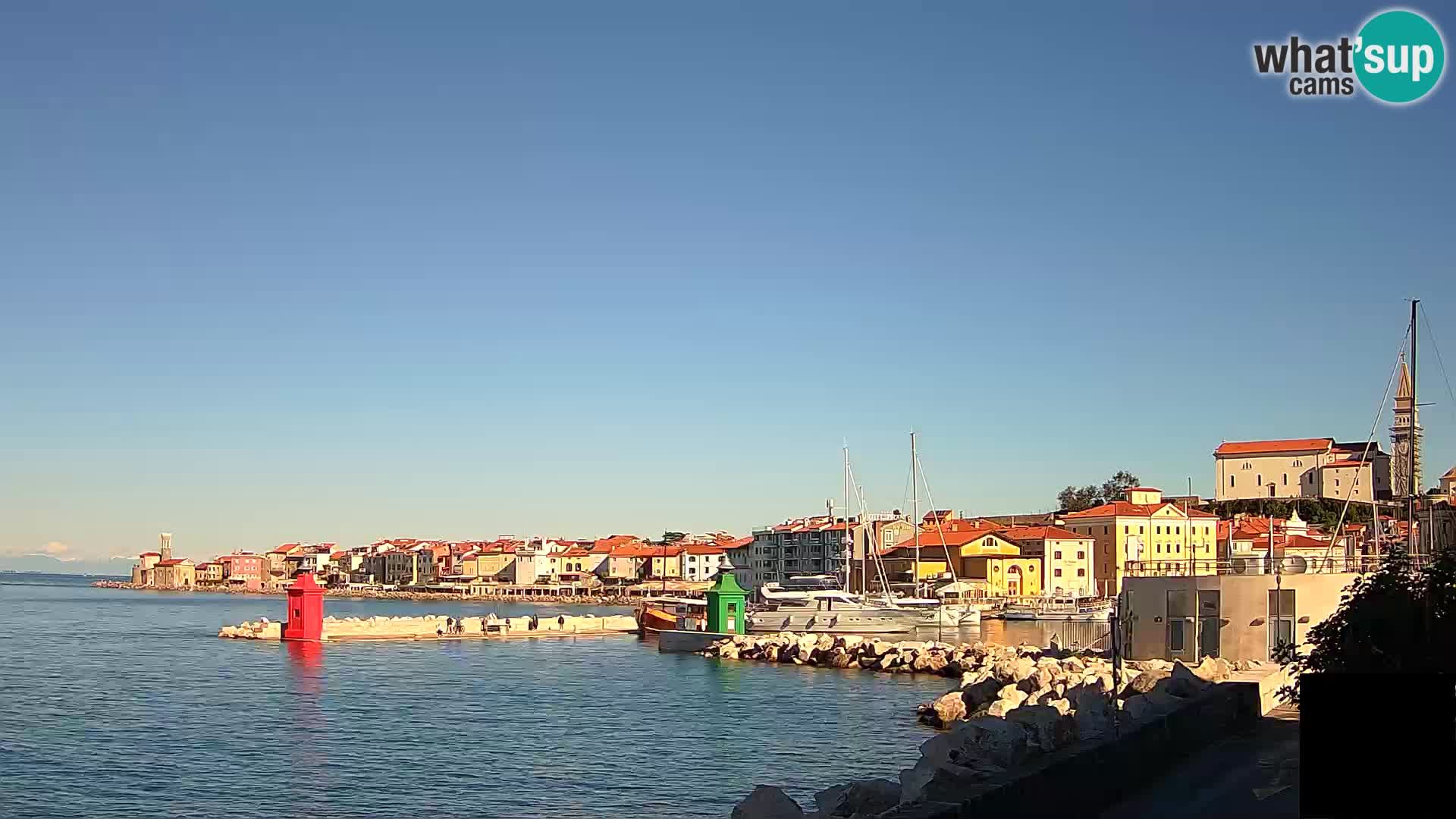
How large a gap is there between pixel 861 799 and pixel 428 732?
52.6 ft

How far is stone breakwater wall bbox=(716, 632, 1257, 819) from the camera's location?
1488cm

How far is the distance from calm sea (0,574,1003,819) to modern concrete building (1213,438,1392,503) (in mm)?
74869

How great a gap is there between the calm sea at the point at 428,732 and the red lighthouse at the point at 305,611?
2444mm

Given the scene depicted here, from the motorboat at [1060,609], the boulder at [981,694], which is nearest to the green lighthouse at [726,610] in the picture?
the motorboat at [1060,609]

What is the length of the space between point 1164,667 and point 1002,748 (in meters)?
12.2

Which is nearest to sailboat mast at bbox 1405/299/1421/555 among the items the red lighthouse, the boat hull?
the boat hull

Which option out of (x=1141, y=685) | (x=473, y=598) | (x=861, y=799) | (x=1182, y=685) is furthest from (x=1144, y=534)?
(x=861, y=799)

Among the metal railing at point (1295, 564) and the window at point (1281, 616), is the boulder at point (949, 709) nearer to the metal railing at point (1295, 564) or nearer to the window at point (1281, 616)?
the metal railing at point (1295, 564)

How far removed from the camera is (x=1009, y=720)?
20.9 meters

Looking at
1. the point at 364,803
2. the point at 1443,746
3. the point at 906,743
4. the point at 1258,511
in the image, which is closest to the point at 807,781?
the point at 906,743

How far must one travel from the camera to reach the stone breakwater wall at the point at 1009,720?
48.8 feet

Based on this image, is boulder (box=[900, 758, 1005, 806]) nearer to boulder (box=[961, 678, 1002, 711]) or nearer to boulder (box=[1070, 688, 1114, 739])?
boulder (box=[1070, 688, 1114, 739])

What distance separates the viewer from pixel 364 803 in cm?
2092

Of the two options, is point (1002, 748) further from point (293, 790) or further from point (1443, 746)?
point (293, 790)
